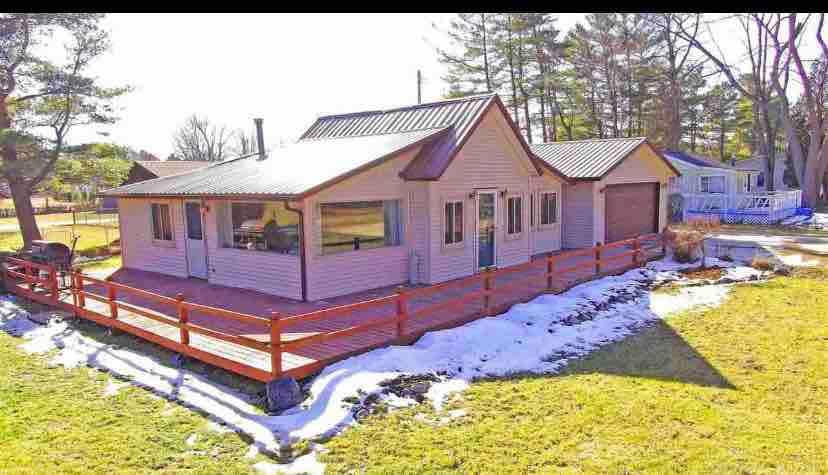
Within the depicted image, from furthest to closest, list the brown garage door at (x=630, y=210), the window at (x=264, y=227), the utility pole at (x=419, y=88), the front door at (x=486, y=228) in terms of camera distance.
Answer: the utility pole at (x=419, y=88), the brown garage door at (x=630, y=210), the front door at (x=486, y=228), the window at (x=264, y=227)

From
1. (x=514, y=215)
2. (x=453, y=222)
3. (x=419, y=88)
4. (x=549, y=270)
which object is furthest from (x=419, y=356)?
(x=419, y=88)

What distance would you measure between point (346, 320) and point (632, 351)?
4.60 m

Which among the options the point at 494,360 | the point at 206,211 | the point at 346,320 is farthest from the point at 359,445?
the point at 206,211

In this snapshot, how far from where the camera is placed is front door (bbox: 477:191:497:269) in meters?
13.3

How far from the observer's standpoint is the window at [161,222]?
1410 cm

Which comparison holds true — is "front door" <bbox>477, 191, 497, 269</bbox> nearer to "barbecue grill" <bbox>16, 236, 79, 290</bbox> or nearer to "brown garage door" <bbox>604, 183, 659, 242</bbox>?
"brown garage door" <bbox>604, 183, 659, 242</bbox>

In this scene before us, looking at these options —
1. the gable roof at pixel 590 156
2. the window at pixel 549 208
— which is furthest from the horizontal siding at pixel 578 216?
the window at pixel 549 208

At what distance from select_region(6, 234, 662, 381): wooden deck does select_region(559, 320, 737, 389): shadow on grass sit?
2.27 metres

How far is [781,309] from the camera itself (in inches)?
430

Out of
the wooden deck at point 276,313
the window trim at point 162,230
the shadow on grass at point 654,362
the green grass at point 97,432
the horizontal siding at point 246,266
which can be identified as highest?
the window trim at point 162,230

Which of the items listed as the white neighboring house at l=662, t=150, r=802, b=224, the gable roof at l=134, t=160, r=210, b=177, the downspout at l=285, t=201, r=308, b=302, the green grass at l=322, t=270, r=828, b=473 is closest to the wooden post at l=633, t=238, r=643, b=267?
the green grass at l=322, t=270, r=828, b=473

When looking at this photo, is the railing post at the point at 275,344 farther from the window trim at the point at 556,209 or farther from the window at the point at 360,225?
the window trim at the point at 556,209

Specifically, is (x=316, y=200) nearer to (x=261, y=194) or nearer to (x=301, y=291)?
(x=261, y=194)

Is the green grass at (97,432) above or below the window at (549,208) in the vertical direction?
below
